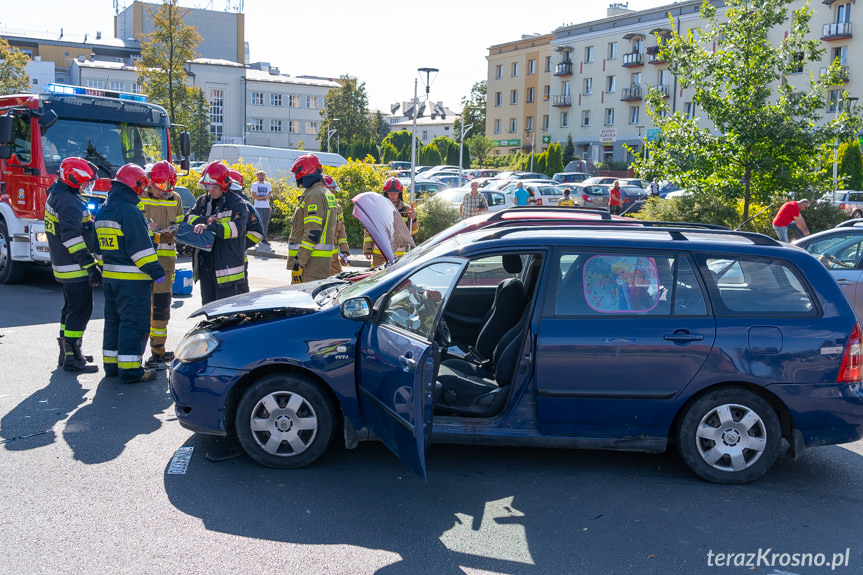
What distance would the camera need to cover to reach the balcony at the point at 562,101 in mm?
64938

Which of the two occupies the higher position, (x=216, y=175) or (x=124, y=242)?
(x=216, y=175)

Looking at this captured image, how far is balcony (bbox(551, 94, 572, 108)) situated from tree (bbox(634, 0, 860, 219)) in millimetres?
50135

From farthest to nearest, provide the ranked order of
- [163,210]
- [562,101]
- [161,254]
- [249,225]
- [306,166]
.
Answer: [562,101] < [163,210] < [161,254] < [306,166] < [249,225]

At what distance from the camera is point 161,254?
8133 millimetres

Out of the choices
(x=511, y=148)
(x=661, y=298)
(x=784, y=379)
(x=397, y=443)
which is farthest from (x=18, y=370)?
(x=511, y=148)

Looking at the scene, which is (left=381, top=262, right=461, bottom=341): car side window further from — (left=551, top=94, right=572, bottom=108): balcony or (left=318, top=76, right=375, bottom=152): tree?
(left=318, top=76, right=375, bottom=152): tree

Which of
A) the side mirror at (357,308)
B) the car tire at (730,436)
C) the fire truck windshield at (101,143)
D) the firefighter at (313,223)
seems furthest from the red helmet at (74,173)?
the car tire at (730,436)

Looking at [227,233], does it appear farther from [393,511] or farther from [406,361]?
[393,511]

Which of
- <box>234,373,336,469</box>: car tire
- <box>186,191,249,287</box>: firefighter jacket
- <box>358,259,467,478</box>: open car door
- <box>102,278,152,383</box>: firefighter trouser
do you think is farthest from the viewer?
<box>186,191,249,287</box>: firefighter jacket

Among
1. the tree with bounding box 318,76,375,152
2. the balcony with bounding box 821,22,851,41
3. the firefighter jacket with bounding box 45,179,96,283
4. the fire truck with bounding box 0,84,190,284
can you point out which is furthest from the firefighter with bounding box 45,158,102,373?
the tree with bounding box 318,76,375,152

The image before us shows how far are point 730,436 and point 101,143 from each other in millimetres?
10911

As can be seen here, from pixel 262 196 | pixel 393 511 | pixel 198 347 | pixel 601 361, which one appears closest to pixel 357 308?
pixel 198 347

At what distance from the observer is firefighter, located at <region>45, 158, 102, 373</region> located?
7332 millimetres

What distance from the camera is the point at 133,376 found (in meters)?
6.91
